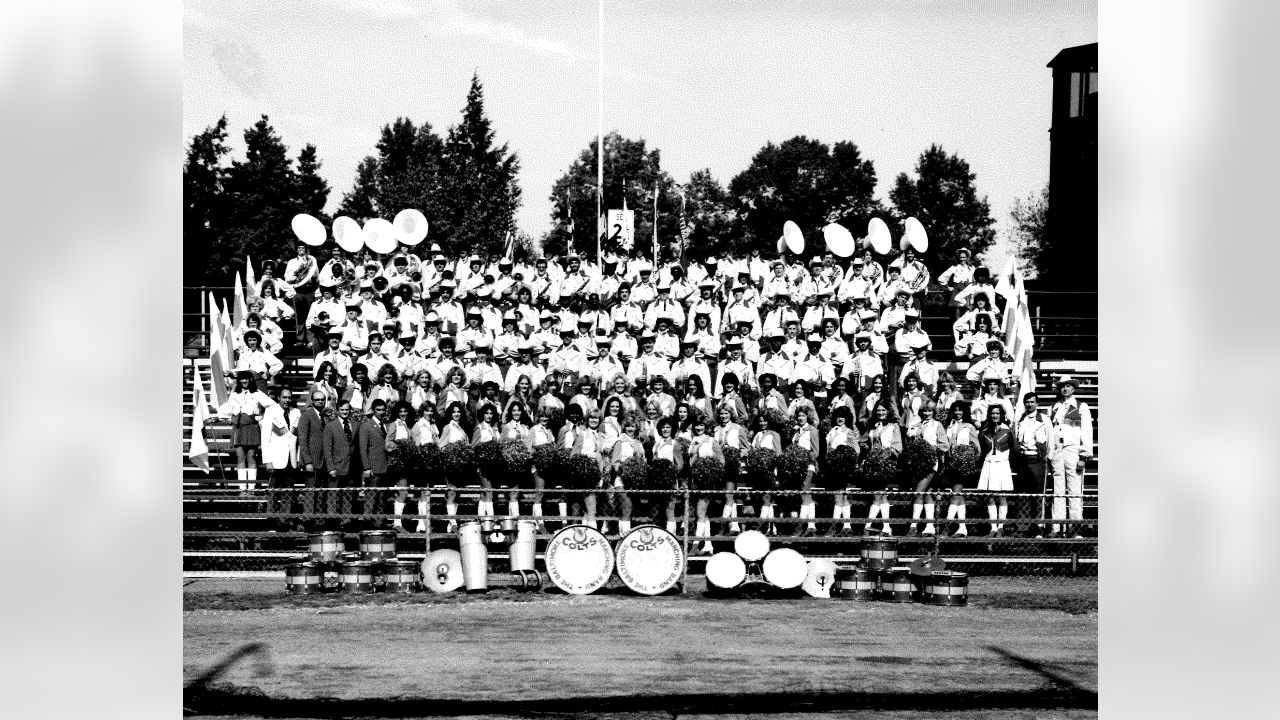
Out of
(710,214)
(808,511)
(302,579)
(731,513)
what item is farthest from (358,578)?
(710,214)

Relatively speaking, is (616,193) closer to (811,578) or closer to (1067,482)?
(1067,482)

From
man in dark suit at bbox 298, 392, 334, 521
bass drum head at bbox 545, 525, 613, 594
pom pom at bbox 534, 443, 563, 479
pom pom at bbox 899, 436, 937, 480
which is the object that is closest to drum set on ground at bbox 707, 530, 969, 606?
bass drum head at bbox 545, 525, 613, 594

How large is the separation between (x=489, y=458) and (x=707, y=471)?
2.32 meters

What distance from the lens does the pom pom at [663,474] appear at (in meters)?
17.0

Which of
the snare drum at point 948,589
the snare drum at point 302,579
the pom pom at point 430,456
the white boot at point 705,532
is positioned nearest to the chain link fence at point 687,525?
the white boot at point 705,532

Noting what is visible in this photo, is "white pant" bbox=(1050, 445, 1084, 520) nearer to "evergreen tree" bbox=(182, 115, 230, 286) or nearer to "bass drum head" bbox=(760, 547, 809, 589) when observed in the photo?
"bass drum head" bbox=(760, 547, 809, 589)

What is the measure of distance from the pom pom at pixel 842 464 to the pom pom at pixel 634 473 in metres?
2.04

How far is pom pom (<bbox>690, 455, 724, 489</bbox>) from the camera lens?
1706cm
